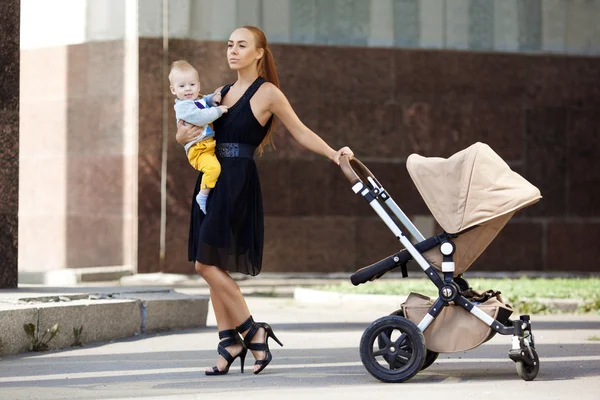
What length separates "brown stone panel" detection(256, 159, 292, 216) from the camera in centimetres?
1873

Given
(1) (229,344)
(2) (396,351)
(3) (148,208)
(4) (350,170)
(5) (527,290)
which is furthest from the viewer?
(3) (148,208)

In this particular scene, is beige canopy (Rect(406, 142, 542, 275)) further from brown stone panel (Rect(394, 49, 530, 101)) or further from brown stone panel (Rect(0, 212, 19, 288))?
brown stone panel (Rect(394, 49, 530, 101))

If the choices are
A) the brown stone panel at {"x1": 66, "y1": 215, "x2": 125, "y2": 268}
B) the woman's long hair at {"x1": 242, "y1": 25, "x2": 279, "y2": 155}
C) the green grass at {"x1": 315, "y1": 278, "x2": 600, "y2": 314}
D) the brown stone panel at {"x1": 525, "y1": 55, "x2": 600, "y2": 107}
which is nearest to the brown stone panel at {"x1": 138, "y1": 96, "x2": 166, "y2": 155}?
the brown stone panel at {"x1": 66, "y1": 215, "x2": 125, "y2": 268}

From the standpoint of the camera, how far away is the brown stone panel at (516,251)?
19.2m

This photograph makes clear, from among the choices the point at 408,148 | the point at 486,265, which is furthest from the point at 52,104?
the point at 486,265

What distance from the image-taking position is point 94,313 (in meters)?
9.48

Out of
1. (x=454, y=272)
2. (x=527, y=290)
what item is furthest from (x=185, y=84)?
(x=527, y=290)

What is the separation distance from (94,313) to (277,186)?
941 cm

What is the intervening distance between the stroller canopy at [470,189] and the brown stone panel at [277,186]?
38.4ft

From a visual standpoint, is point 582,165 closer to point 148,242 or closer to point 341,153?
point 148,242

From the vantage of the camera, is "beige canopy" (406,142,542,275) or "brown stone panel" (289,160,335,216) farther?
"brown stone panel" (289,160,335,216)

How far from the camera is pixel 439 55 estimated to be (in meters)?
19.2

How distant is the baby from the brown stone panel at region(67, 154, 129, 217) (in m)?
11.3

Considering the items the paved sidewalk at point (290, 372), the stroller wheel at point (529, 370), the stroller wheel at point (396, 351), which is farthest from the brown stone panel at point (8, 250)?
the stroller wheel at point (529, 370)
